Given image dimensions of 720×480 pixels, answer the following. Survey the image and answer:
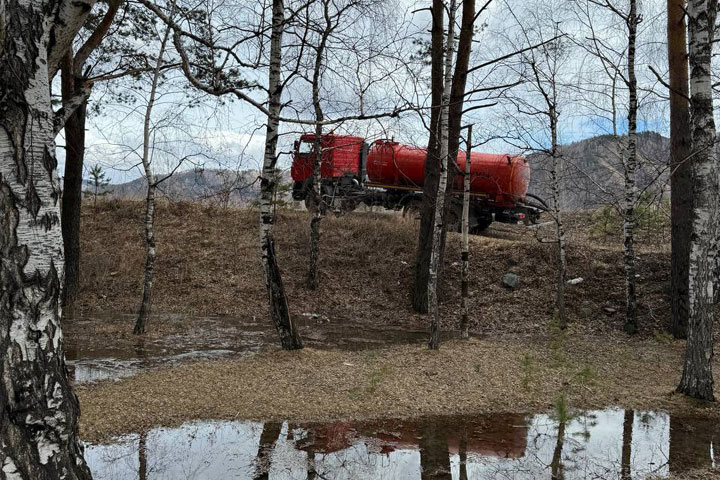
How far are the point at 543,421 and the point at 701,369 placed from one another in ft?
6.97

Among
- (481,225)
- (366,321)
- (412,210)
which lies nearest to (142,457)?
(366,321)

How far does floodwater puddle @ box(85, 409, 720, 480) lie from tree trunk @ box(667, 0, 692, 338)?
5683mm

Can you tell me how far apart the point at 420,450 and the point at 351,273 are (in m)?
11.3

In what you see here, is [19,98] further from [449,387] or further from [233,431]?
[449,387]

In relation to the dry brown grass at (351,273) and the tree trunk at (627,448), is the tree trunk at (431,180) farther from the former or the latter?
the tree trunk at (627,448)

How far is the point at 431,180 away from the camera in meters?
13.5

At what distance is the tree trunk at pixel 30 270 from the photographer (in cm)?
309

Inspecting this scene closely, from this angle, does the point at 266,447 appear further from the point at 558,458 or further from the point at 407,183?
the point at 407,183

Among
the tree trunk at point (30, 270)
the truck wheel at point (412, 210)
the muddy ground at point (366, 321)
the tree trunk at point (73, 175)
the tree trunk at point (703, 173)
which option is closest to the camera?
the tree trunk at point (30, 270)

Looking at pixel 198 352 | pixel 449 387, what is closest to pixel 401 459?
pixel 449 387

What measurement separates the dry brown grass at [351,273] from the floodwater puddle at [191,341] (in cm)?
119

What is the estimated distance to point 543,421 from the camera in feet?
21.3

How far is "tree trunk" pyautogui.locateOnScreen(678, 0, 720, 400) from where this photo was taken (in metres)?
6.43

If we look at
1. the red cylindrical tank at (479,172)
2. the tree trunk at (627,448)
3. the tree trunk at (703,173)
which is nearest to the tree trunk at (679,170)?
the tree trunk at (703,173)
